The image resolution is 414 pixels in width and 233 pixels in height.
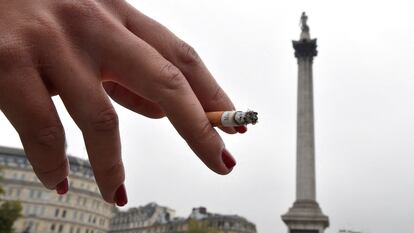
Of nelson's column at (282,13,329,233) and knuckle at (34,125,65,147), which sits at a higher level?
nelson's column at (282,13,329,233)

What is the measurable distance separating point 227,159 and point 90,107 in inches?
25.4

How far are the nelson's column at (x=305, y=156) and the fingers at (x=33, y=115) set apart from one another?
2787cm

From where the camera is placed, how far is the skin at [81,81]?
153 centimetres

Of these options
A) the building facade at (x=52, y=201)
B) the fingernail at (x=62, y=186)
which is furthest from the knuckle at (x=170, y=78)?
the building facade at (x=52, y=201)

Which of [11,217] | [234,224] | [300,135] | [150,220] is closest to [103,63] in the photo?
[300,135]

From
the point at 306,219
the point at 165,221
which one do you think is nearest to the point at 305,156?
the point at 306,219

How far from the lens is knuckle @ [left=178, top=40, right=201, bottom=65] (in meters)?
2.03

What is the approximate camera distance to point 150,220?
4016 inches

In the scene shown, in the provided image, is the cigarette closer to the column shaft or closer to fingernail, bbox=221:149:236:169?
fingernail, bbox=221:149:236:169

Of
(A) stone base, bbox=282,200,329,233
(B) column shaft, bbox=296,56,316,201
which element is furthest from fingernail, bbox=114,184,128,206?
(B) column shaft, bbox=296,56,316,201

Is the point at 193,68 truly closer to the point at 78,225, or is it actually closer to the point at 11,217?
the point at 11,217

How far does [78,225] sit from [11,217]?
1410 inches

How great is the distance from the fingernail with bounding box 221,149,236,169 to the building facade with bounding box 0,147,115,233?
72.4m

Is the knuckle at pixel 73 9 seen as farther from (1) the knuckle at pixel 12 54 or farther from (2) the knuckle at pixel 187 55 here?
(2) the knuckle at pixel 187 55
